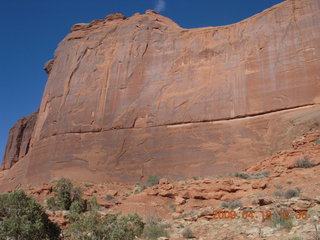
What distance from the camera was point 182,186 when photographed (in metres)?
16.9

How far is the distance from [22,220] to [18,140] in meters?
40.0

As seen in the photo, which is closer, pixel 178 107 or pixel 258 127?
pixel 258 127

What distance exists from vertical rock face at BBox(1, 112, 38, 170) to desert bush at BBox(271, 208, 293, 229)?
38.5 metres

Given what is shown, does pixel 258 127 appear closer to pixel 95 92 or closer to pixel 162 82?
pixel 162 82

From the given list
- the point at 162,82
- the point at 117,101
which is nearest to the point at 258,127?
the point at 162,82

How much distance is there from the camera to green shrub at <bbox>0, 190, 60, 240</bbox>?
7727mm

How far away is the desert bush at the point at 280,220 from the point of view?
8.59 metres

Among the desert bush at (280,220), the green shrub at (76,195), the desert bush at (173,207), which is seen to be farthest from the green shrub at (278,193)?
the green shrub at (76,195)

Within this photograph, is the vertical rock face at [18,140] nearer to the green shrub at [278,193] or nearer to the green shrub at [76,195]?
the green shrub at [76,195]

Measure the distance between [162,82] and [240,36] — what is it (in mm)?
6514

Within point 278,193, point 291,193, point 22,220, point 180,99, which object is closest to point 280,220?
point 291,193

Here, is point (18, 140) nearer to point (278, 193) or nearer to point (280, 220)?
point (278, 193)

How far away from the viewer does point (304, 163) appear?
15086mm

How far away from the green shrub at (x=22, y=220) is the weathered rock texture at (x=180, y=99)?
15567 millimetres
